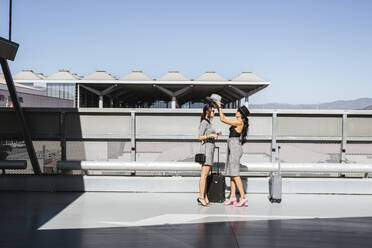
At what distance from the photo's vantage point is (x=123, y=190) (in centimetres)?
768

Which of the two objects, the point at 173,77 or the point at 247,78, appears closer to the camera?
the point at 173,77

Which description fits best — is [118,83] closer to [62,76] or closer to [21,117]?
[62,76]

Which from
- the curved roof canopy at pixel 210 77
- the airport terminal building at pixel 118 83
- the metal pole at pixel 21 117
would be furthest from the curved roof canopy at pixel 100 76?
the metal pole at pixel 21 117

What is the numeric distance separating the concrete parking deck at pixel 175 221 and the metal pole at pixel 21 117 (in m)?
0.78

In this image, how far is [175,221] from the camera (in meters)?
5.35

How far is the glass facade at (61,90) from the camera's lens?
5084cm

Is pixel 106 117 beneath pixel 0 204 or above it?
above

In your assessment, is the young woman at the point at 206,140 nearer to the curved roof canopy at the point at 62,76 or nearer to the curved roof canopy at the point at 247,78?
the curved roof canopy at the point at 247,78

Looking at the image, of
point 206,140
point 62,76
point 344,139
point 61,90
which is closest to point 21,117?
point 206,140

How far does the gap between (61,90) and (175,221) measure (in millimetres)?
50824

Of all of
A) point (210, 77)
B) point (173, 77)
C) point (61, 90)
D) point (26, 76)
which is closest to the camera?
point (173, 77)

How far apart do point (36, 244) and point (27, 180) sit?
388 centimetres

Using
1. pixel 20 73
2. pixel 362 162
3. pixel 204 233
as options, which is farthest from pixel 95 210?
pixel 20 73

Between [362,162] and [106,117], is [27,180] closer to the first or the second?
[106,117]
